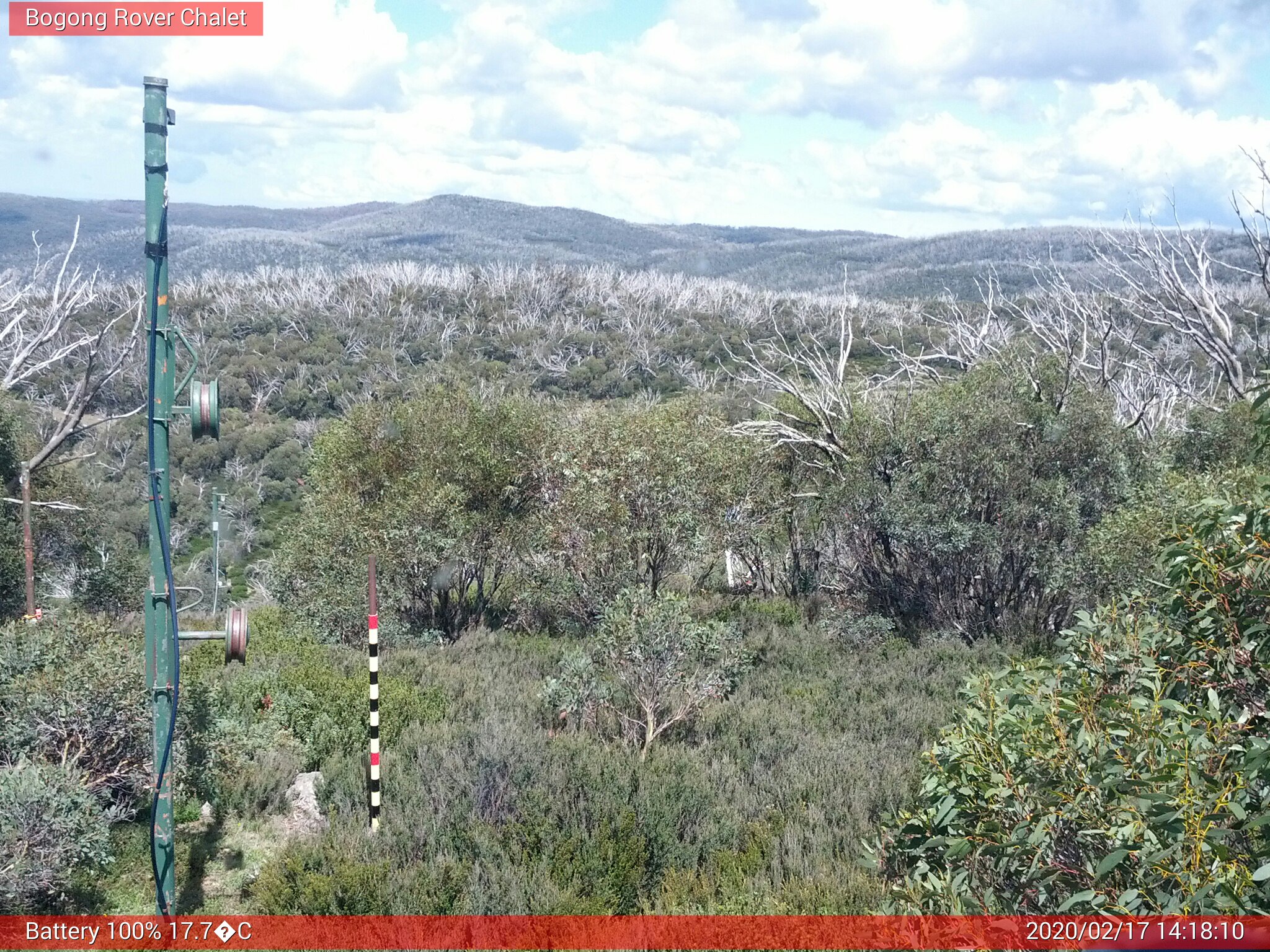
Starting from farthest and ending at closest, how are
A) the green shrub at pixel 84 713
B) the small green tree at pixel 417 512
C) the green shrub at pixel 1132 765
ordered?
the small green tree at pixel 417 512
the green shrub at pixel 84 713
the green shrub at pixel 1132 765

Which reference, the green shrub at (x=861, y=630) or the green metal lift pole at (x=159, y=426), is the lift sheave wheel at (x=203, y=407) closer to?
the green metal lift pole at (x=159, y=426)

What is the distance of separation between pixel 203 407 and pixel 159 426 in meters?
0.30

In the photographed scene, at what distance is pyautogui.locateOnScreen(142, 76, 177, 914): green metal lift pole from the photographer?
5484mm

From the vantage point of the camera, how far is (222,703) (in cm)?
943

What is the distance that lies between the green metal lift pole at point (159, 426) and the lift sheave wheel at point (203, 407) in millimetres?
122

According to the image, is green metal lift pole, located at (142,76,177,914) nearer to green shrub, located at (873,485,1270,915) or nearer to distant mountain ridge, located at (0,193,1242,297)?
green shrub, located at (873,485,1270,915)

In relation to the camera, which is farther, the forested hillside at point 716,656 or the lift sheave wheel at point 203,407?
the lift sheave wheel at point 203,407

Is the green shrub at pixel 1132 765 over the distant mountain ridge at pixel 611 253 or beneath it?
beneath

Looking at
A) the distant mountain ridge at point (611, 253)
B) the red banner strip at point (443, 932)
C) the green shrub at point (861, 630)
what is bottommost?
the green shrub at point (861, 630)

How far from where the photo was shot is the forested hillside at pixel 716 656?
4.26m

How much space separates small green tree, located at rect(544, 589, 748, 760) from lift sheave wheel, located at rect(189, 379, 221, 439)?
573 centimetres

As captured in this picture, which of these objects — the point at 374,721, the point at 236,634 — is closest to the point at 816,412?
the point at 374,721

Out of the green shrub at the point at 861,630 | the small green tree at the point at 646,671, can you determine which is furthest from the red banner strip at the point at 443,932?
the green shrub at the point at 861,630

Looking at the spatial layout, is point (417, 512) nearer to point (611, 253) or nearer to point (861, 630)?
point (861, 630)
